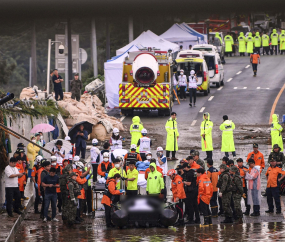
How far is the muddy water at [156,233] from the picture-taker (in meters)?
11.4

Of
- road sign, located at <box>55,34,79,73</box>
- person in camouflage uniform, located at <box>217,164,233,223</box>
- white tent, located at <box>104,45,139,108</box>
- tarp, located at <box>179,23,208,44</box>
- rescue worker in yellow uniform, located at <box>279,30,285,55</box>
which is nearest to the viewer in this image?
person in camouflage uniform, located at <box>217,164,233,223</box>

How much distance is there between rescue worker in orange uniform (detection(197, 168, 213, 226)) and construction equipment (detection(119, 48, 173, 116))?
15.4m

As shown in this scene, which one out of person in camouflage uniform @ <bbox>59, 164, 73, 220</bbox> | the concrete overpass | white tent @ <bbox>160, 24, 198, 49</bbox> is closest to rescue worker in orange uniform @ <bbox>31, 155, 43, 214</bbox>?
person in camouflage uniform @ <bbox>59, 164, 73, 220</bbox>

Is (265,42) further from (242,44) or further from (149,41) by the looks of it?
(149,41)

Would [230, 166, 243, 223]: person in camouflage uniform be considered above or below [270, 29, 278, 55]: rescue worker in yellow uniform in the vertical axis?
below

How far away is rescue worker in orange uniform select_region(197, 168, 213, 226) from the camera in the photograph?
511 inches

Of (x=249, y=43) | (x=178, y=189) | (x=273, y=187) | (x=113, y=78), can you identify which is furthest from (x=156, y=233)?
(x=249, y=43)

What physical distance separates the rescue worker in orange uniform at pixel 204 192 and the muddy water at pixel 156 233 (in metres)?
0.33

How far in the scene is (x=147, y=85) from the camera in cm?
2828

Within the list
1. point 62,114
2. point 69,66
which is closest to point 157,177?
point 62,114

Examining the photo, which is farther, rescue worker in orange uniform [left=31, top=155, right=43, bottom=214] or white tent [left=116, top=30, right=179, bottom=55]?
white tent [left=116, top=30, right=179, bottom=55]

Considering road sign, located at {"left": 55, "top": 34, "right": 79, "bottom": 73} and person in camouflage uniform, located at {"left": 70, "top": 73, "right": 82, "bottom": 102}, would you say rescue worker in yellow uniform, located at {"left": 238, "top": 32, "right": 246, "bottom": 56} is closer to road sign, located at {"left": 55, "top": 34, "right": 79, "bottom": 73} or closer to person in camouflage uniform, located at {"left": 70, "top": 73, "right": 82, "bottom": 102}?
road sign, located at {"left": 55, "top": 34, "right": 79, "bottom": 73}

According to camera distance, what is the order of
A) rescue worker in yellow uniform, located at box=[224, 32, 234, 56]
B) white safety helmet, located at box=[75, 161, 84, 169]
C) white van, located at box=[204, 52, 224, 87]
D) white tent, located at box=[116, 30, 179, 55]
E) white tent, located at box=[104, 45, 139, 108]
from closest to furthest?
white safety helmet, located at box=[75, 161, 84, 169], white tent, located at box=[104, 45, 139, 108], white van, located at box=[204, 52, 224, 87], white tent, located at box=[116, 30, 179, 55], rescue worker in yellow uniform, located at box=[224, 32, 234, 56]

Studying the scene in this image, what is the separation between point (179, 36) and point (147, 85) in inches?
789
